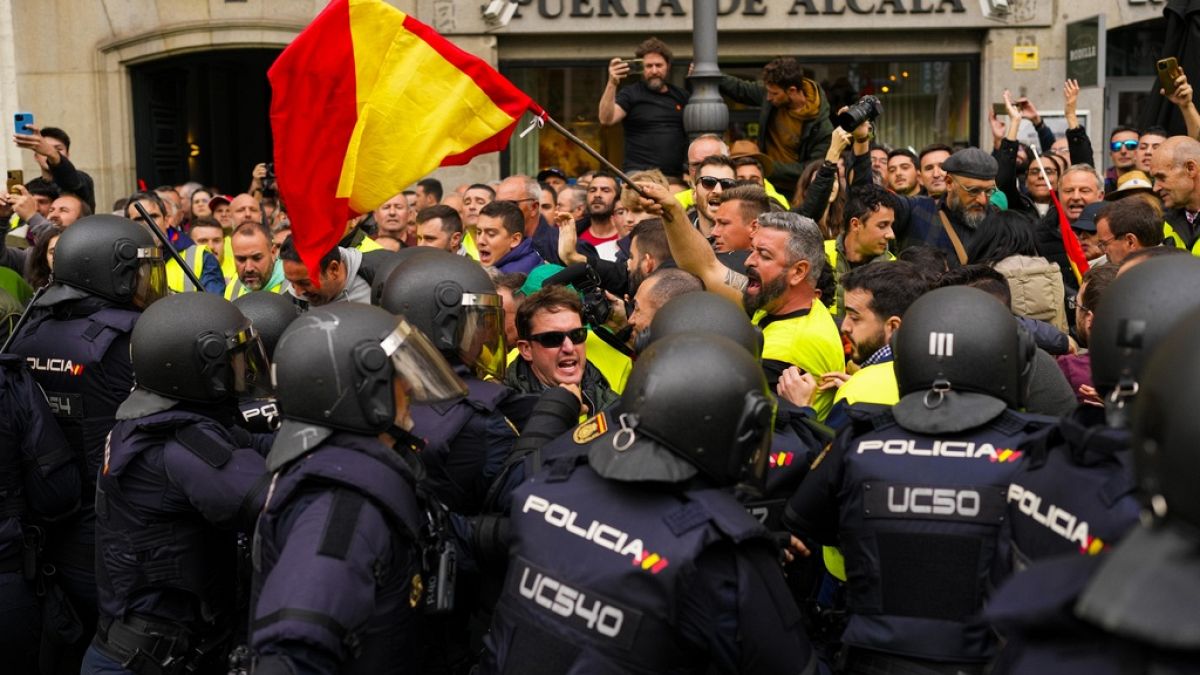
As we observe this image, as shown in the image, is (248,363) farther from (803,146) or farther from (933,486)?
(803,146)

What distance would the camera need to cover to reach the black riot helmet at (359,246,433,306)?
17.2 feet

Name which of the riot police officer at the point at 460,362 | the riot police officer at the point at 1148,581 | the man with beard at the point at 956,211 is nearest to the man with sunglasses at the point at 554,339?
the riot police officer at the point at 460,362

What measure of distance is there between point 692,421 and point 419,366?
867 mm

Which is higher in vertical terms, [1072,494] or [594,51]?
[594,51]

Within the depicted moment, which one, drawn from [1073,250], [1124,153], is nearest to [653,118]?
[1124,153]

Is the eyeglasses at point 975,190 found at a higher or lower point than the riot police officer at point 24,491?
higher

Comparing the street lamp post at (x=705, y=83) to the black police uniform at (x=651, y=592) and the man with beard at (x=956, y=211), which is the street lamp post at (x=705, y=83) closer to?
the man with beard at (x=956, y=211)

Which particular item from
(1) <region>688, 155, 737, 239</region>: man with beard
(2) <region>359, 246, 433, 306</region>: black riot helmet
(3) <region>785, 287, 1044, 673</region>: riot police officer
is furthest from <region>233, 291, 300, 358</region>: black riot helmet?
(1) <region>688, 155, 737, 239</region>: man with beard

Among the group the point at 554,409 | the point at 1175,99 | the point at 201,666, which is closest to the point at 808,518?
the point at 554,409

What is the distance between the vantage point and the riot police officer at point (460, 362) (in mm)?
4277

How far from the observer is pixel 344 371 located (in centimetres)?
350

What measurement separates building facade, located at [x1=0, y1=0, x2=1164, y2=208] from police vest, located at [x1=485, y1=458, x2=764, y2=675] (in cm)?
1173

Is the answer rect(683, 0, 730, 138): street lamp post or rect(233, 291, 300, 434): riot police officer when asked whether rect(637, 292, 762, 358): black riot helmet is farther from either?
rect(683, 0, 730, 138): street lamp post

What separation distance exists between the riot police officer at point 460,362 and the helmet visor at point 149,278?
1.49m
